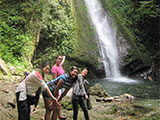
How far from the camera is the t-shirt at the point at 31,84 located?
2838 millimetres

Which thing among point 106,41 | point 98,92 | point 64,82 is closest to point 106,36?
point 106,41

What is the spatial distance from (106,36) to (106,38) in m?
0.31

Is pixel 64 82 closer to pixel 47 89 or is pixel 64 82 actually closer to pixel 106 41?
pixel 47 89

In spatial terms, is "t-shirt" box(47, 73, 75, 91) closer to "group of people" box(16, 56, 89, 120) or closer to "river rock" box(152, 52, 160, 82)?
"group of people" box(16, 56, 89, 120)

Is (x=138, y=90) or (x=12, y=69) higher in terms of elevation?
(x=12, y=69)

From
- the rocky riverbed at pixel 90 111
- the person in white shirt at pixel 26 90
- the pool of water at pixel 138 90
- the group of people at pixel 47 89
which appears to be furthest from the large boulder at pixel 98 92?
the person in white shirt at pixel 26 90

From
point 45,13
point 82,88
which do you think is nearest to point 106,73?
point 45,13

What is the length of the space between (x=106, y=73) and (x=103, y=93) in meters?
6.81

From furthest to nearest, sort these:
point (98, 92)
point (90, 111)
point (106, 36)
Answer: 1. point (106, 36)
2. point (98, 92)
3. point (90, 111)

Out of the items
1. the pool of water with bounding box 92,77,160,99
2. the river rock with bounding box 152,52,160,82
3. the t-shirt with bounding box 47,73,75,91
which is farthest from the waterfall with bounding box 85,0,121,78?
the t-shirt with bounding box 47,73,75,91

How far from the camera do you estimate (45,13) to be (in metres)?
10.9

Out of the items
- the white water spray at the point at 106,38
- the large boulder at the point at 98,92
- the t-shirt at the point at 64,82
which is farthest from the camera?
the white water spray at the point at 106,38

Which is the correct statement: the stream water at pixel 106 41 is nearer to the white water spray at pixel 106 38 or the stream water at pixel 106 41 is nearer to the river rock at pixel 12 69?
the white water spray at pixel 106 38

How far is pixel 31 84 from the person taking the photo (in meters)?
2.89
